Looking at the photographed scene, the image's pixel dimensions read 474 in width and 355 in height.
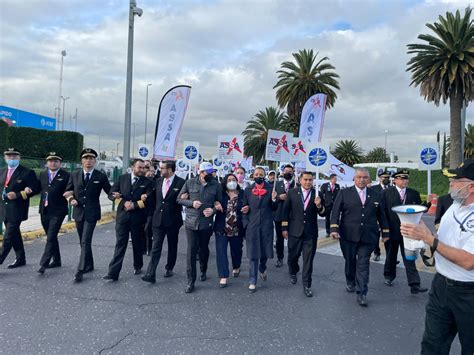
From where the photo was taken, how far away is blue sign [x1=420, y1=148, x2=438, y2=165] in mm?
9570

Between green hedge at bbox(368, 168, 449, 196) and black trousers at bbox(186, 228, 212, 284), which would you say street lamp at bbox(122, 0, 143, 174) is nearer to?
black trousers at bbox(186, 228, 212, 284)

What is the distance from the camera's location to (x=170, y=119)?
12430 mm

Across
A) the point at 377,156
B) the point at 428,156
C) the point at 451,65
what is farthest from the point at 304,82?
the point at 377,156

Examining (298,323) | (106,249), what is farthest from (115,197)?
(298,323)

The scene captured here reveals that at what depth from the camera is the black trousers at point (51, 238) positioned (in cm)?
609

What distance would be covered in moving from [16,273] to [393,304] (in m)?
5.84

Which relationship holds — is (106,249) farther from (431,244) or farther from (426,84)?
(426,84)

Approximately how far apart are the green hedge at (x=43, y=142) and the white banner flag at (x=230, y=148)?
60.3 ft

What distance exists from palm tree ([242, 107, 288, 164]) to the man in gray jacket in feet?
123

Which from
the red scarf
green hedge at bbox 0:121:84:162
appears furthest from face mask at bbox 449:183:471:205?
green hedge at bbox 0:121:84:162

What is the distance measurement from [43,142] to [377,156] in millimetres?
65007

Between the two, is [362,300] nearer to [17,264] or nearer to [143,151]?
[17,264]

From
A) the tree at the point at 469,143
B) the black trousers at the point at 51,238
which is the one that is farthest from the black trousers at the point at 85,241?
the tree at the point at 469,143

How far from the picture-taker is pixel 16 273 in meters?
6.00
